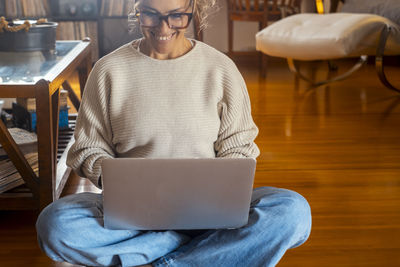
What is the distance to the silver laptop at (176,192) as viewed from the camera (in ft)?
3.21

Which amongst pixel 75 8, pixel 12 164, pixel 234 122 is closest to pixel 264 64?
pixel 75 8

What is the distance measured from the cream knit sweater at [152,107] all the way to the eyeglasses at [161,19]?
8 cm

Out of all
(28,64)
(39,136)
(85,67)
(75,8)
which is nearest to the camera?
(39,136)

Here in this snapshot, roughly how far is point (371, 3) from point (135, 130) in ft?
9.71

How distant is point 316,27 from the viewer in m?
3.33

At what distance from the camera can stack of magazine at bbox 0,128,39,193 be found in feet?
5.46

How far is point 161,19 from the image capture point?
1.13 m

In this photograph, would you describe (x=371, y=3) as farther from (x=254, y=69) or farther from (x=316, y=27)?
(x=254, y=69)

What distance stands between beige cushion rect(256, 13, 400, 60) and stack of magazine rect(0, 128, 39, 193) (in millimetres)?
1748

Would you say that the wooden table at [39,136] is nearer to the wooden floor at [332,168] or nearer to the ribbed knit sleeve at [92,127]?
the wooden floor at [332,168]

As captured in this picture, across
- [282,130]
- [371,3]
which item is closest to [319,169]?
[282,130]

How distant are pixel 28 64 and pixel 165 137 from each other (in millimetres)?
922

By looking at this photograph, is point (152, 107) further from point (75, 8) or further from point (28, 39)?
point (75, 8)

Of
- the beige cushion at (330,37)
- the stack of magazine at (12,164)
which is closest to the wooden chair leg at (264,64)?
the beige cushion at (330,37)
